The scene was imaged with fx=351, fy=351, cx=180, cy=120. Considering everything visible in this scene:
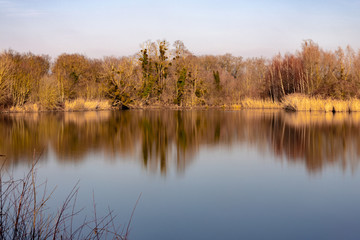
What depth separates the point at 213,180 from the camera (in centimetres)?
693

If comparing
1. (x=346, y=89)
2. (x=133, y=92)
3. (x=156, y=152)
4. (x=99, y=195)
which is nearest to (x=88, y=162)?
(x=156, y=152)

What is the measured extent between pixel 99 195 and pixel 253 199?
2526 mm

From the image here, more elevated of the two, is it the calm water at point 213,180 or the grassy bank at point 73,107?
the grassy bank at point 73,107

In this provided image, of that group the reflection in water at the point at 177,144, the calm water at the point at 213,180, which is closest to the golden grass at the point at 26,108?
the reflection in water at the point at 177,144

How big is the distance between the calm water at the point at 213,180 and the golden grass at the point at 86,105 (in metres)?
19.2

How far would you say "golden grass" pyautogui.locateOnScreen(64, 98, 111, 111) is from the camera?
31.9 meters

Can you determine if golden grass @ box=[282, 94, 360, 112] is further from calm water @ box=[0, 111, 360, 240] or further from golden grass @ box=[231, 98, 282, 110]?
calm water @ box=[0, 111, 360, 240]

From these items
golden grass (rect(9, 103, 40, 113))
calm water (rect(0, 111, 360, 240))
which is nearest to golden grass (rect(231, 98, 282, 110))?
golden grass (rect(9, 103, 40, 113))

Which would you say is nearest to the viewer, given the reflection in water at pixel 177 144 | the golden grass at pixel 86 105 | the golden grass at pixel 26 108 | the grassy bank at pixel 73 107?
the reflection in water at pixel 177 144

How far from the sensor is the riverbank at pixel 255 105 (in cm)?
2637

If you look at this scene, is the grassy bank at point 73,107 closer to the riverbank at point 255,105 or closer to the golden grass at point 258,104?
the riverbank at point 255,105

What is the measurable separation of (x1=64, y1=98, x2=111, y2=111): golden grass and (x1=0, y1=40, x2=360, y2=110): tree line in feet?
2.22

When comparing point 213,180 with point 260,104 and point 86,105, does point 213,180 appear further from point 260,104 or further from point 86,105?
point 260,104

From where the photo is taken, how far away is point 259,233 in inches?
167
